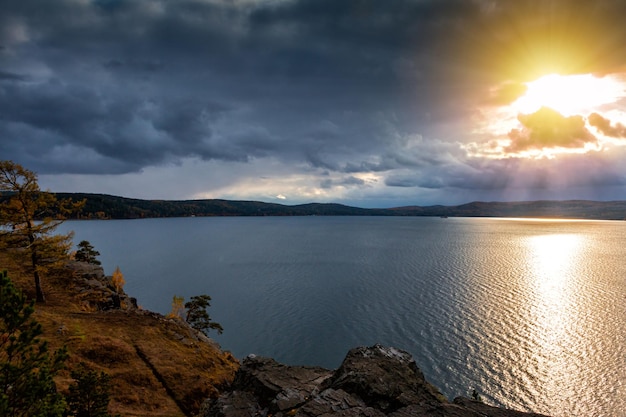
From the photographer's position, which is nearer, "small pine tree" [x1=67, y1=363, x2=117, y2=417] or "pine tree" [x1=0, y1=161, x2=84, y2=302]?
"small pine tree" [x1=67, y1=363, x2=117, y2=417]

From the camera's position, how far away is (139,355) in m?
36.9

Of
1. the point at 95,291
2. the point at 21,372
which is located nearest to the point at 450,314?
the point at 95,291

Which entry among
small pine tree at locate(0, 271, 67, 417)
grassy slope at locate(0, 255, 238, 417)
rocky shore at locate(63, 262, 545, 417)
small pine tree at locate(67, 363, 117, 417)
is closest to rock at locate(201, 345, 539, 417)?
rocky shore at locate(63, 262, 545, 417)

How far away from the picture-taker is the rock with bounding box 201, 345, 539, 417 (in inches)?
720

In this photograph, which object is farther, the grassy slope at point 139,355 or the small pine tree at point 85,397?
the grassy slope at point 139,355

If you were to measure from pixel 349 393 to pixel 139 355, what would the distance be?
2855 centimetres

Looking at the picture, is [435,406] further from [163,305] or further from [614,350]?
[163,305]

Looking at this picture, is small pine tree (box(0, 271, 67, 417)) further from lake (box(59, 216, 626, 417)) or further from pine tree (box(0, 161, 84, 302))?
lake (box(59, 216, 626, 417))

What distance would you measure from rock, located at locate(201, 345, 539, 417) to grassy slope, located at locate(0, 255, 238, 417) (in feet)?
34.8

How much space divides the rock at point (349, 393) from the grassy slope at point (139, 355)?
10606 mm

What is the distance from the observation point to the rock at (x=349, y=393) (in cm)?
1828

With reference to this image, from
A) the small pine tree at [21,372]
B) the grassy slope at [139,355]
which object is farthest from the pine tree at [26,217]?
the small pine tree at [21,372]

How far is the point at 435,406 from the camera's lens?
18.5 m

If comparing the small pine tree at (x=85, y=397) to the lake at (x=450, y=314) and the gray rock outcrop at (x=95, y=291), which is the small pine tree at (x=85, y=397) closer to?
the gray rock outcrop at (x=95, y=291)
